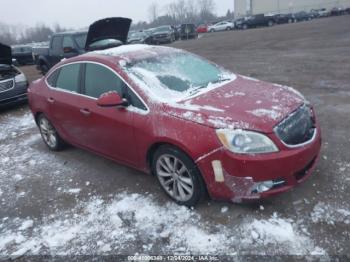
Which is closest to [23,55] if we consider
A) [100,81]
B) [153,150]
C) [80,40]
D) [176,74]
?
[80,40]

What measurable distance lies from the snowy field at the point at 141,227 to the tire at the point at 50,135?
1188 millimetres

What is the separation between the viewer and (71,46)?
10.9m

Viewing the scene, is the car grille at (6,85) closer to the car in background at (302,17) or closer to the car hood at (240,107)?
the car hood at (240,107)

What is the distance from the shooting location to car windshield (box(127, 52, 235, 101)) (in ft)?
11.8

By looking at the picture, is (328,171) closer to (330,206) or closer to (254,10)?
(330,206)

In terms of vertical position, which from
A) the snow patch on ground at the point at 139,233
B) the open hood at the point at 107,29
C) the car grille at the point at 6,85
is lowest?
the snow patch on ground at the point at 139,233

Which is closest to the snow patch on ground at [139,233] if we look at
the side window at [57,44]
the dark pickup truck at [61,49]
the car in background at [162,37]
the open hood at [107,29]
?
the open hood at [107,29]

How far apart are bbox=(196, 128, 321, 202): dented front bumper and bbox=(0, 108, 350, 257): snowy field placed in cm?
32

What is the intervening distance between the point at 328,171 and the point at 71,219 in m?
3.02

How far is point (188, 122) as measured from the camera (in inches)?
122

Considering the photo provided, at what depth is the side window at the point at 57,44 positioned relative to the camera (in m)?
11.5

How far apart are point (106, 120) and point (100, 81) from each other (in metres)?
0.53

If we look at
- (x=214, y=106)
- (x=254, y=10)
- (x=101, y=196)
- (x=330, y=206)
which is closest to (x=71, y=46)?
(x=101, y=196)

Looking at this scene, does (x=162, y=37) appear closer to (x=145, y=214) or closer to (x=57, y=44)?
(x=57, y=44)
